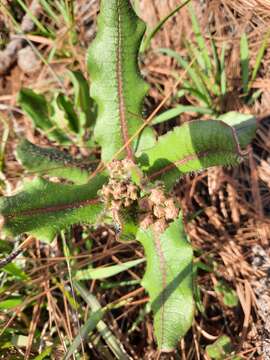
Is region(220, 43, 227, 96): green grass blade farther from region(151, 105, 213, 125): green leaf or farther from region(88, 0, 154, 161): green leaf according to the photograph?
region(88, 0, 154, 161): green leaf

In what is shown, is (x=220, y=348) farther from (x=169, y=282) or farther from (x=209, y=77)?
(x=209, y=77)

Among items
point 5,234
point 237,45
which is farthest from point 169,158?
point 237,45

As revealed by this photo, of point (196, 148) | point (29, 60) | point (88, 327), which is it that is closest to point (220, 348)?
point (88, 327)

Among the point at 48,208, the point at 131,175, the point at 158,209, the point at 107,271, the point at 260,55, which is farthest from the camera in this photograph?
the point at 260,55

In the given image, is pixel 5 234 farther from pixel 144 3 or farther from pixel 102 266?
pixel 144 3

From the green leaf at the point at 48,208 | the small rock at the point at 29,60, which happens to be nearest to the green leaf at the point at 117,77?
the green leaf at the point at 48,208

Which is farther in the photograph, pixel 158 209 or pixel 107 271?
pixel 107 271

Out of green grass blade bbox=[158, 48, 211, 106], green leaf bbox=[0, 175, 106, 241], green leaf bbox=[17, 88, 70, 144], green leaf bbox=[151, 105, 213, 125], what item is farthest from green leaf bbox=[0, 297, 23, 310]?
green grass blade bbox=[158, 48, 211, 106]
